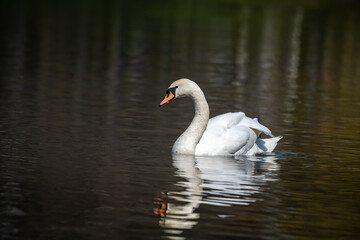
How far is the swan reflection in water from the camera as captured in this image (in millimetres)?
9727

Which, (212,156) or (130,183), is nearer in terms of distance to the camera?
(130,183)

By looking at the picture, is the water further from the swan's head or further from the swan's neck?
the swan's head

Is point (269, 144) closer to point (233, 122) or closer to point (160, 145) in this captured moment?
point (233, 122)

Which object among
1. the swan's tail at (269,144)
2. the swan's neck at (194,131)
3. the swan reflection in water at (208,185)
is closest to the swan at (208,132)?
the swan's neck at (194,131)

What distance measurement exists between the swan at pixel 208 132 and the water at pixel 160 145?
0.24 metres

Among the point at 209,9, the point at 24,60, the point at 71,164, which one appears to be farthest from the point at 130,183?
the point at 209,9

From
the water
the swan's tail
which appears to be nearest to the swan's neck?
the water

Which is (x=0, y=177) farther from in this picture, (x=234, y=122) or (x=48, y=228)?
(x=234, y=122)

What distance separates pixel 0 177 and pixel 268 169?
12.8 feet

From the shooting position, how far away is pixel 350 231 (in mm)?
9570

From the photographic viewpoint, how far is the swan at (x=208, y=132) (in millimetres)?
13516

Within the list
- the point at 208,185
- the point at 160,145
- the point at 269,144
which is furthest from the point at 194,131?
the point at 208,185

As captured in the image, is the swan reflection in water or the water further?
the swan reflection in water

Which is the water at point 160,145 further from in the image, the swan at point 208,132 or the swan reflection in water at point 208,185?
the swan at point 208,132
